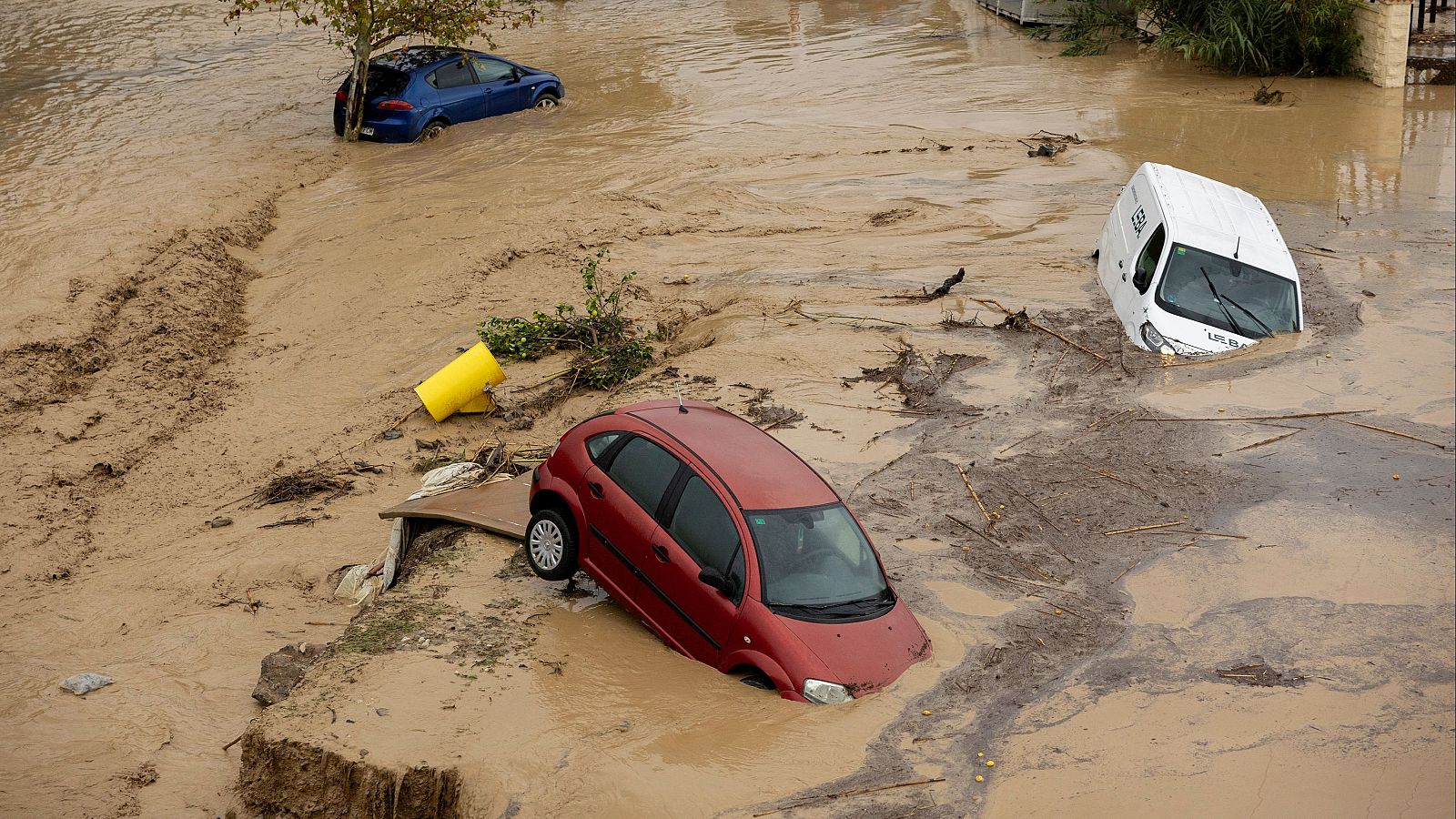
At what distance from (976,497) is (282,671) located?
5127 millimetres

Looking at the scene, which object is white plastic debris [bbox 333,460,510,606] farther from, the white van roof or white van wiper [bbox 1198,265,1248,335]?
the white van roof

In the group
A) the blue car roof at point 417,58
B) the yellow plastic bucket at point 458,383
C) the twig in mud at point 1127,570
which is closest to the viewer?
the twig in mud at point 1127,570

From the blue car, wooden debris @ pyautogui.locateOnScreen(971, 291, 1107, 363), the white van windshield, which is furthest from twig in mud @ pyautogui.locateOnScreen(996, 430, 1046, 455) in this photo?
the blue car

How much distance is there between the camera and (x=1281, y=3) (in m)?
23.1

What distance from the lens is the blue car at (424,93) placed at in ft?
64.9

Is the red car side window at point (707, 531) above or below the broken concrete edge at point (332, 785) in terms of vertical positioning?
above

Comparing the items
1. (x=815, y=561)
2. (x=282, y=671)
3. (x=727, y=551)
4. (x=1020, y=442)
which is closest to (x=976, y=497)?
(x=1020, y=442)

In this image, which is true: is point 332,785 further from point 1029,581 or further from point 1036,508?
point 1036,508

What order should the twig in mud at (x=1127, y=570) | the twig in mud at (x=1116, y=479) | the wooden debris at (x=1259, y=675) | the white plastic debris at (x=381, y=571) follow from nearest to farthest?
the wooden debris at (x=1259, y=675) < the twig in mud at (x=1127, y=570) < the white plastic debris at (x=381, y=571) < the twig in mud at (x=1116, y=479)

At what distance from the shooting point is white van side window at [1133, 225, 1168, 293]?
476 inches

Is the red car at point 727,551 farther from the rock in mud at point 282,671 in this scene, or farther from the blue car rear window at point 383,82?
the blue car rear window at point 383,82

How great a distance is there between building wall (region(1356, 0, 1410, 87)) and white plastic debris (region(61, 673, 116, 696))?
23.0 metres

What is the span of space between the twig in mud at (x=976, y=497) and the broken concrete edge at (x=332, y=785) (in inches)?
178

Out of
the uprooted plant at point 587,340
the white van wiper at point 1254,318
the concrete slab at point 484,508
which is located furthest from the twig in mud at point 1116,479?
the uprooted plant at point 587,340
